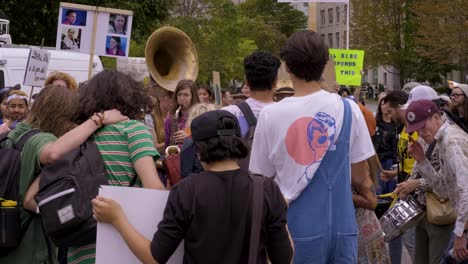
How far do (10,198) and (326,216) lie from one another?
200cm

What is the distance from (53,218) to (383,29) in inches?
1732

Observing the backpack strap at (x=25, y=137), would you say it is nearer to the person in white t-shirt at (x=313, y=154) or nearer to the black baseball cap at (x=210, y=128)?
the person in white t-shirt at (x=313, y=154)

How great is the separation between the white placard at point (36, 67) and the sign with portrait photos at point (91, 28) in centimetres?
70

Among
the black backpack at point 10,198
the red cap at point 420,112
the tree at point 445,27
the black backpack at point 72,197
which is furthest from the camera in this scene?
the tree at point 445,27

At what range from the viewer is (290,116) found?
3615 mm

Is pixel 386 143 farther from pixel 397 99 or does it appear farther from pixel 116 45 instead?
pixel 116 45

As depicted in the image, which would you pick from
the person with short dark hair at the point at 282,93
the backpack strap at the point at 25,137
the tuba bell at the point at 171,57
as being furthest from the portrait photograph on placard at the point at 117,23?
the backpack strap at the point at 25,137

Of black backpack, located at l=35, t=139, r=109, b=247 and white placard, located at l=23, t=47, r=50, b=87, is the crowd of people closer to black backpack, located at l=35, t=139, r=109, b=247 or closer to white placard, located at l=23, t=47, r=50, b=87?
black backpack, located at l=35, t=139, r=109, b=247

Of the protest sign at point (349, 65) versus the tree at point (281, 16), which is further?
the tree at point (281, 16)

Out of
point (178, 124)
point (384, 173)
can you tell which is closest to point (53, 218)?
point (178, 124)

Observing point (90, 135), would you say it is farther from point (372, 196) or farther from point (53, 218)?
point (372, 196)

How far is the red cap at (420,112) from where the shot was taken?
16.6 ft

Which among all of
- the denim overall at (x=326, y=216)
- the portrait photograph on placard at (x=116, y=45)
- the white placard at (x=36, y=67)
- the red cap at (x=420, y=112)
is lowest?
the denim overall at (x=326, y=216)

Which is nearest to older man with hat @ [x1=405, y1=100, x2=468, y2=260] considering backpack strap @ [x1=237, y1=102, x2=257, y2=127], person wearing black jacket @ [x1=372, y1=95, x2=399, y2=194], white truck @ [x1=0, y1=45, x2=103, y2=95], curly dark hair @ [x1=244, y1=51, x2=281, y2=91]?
curly dark hair @ [x1=244, y1=51, x2=281, y2=91]
